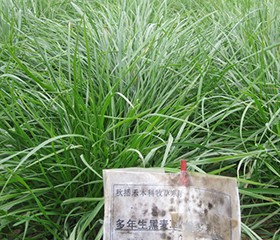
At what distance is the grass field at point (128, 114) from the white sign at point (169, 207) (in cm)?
29

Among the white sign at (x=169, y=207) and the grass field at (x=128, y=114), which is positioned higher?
the grass field at (x=128, y=114)

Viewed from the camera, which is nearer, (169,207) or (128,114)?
(169,207)

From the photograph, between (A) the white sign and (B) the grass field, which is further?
(B) the grass field

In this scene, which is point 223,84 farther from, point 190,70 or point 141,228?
point 141,228

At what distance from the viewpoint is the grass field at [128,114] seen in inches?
72.9

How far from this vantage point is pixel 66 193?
6.17 feet

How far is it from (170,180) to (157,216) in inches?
4.2

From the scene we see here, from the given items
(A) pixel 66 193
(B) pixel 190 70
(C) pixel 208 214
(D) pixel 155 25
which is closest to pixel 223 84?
(B) pixel 190 70

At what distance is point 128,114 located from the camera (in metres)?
2.04

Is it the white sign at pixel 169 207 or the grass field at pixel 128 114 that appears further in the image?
the grass field at pixel 128 114

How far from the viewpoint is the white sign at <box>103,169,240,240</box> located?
4.62 ft

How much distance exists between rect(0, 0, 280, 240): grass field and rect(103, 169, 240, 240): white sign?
29cm

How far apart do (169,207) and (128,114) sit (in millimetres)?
700

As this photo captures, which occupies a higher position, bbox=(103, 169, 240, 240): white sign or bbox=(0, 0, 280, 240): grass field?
bbox=(0, 0, 280, 240): grass field
